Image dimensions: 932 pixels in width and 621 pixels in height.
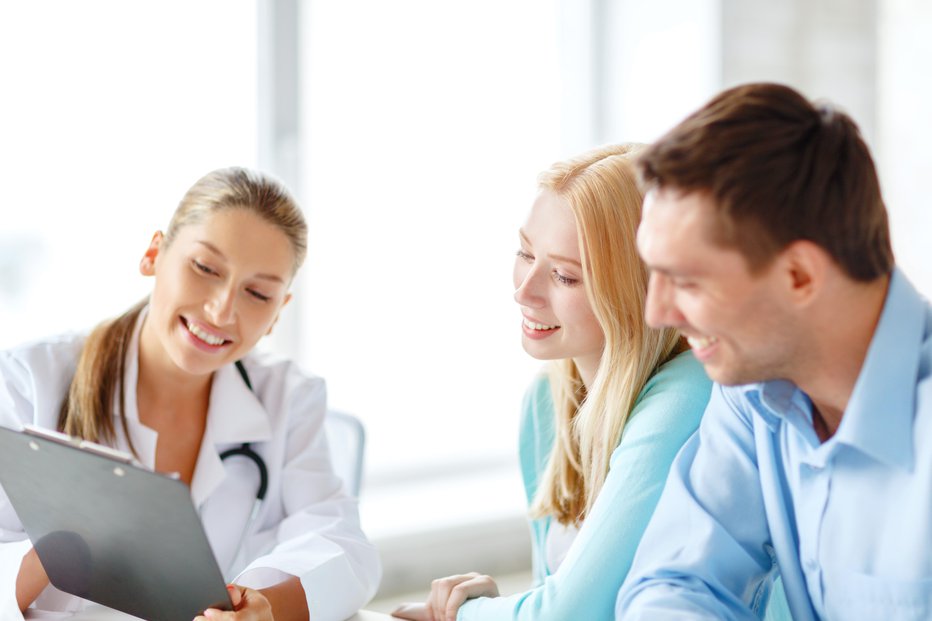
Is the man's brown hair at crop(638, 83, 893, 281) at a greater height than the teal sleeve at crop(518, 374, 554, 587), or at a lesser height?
greater

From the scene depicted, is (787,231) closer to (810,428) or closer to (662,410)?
(810,428)

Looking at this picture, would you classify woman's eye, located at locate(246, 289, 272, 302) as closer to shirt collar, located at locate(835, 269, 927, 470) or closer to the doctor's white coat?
the doctor's white coat

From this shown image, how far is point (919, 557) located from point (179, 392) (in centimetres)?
133

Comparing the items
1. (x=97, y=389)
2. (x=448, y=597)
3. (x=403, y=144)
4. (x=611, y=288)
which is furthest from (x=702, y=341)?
(x=403, y=144)

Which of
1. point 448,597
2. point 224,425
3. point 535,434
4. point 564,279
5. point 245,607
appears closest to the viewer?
point 245,607

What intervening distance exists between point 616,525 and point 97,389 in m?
0.95

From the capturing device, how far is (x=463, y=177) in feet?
11.2

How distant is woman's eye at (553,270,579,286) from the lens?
161 centimetres

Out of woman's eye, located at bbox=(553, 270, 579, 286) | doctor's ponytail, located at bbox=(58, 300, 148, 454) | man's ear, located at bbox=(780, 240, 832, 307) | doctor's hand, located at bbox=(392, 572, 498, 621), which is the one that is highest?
man's ear, located at bbox=(780, 240, 832, 307)

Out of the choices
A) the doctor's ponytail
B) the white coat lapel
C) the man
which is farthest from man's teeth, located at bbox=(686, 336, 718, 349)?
the doctor's ponytail

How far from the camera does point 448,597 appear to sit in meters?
1.51

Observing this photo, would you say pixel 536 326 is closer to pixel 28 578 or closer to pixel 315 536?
pixel 315 536

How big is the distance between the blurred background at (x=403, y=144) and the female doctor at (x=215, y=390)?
3.24ft

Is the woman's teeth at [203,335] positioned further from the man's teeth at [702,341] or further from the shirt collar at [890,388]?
the shirt collar at [890,388]
